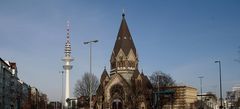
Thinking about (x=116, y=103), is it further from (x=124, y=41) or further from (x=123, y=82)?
(x=124, y=41)

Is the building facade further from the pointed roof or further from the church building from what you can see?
the pointed roof

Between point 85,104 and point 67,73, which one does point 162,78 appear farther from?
point 67,73

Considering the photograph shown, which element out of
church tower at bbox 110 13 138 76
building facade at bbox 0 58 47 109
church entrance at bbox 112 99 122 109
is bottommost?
church entrance at bbox 112 99 122 109

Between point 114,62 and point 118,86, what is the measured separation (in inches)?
298

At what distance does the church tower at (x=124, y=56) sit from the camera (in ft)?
350

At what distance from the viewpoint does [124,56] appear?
106 m

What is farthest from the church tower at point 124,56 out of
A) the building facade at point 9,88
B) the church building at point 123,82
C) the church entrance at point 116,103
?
the building facade at point 9,88

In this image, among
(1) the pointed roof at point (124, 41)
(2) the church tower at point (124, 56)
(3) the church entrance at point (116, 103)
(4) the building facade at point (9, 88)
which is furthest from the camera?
(1) the pointed roof at point (124, 41)

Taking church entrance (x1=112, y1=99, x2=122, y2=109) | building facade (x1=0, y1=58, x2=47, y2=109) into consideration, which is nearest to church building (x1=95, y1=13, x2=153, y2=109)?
church entrance (x1=112, y1=99, x2=122, y2=109)

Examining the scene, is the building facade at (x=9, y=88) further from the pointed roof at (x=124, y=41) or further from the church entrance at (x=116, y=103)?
the pointed roof at (x=124, y=41)

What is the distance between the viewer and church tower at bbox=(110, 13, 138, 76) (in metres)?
107

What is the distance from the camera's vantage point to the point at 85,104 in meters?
114

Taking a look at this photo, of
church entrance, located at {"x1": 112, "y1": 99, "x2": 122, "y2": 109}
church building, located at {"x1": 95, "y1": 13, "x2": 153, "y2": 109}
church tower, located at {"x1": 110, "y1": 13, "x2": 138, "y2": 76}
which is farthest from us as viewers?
church tower, located at {"x1": 110, "y1": 13, "x2": 138, "y2": 76}

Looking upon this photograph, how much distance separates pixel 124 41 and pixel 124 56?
16.0ft
